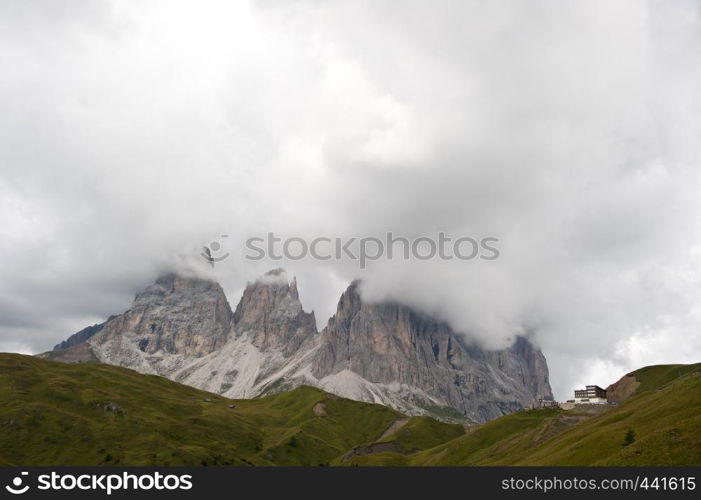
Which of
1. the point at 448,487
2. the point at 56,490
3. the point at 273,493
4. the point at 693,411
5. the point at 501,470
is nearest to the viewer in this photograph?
the point at 273,493

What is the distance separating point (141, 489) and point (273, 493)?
21.5 meters

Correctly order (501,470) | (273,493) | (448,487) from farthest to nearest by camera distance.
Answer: (501,470) < (448,487) < (273,493)

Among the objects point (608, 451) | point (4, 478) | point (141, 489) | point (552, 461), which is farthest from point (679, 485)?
point (4, 478)

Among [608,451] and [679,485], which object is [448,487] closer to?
[679,485]

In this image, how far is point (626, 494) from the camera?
288ft

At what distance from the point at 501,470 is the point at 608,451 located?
35.7m

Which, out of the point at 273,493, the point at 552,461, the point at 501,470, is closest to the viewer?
the point at 273,493

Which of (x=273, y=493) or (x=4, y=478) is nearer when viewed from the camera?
(x=273, y=493)

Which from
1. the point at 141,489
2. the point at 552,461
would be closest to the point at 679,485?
the point at 552,461

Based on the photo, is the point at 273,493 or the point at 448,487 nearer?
the point at 273,493

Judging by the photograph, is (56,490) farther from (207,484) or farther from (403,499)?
(403,499)

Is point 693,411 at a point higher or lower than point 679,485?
higher

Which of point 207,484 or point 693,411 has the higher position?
point 693,411

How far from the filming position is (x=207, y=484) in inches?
3543
